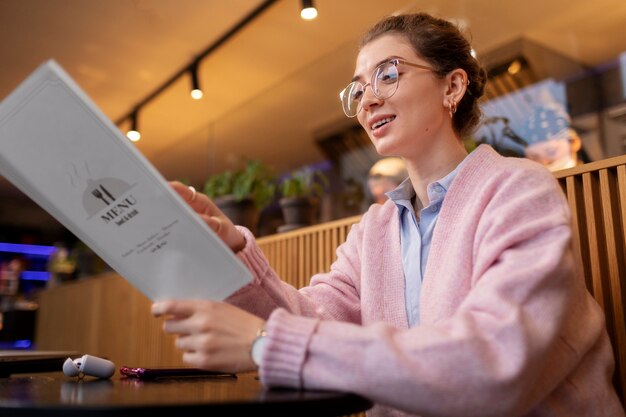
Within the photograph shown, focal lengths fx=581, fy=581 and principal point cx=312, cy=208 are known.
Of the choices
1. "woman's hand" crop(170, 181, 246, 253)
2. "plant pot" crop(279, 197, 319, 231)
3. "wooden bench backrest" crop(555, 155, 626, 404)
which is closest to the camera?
"woman's hand" crop(170, 181, 246, 253)

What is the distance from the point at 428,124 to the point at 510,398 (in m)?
0.62

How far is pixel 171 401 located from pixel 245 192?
223 centimetres

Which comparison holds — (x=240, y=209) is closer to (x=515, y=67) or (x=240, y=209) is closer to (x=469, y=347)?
(x=515, y=67)

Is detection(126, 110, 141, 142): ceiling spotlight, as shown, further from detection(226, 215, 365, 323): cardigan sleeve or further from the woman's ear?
the woman's ear

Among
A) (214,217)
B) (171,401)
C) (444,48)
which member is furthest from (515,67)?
(171,401)

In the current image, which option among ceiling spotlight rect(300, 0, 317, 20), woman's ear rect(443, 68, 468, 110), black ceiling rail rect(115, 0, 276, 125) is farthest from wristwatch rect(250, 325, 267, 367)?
black ceiling rail rect(115, 0, 276, 125)

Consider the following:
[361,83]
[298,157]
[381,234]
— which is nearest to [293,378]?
[381,234]

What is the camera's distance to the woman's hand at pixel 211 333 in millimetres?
771

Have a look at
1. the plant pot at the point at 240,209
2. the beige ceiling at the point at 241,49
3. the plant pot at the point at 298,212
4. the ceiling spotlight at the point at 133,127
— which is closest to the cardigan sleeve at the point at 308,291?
the plant pot at the point at 298,212

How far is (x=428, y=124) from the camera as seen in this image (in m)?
1.18

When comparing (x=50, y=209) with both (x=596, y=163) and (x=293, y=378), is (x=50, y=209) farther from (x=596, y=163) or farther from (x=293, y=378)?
(x=596, y=163)

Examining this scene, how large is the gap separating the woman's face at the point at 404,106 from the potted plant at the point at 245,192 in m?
1.64

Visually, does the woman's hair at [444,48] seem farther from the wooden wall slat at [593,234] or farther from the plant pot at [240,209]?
the plant pot at [240,209]

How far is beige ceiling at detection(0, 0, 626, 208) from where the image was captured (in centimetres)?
327
